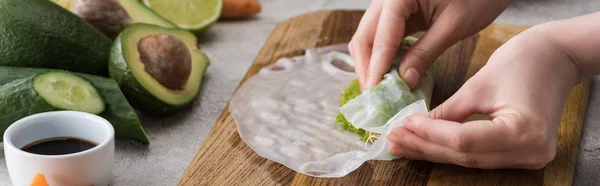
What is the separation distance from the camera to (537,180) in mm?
1925

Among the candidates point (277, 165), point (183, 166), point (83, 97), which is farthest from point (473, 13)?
point (83, 97)

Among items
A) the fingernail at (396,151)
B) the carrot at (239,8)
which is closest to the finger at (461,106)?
the fingernail at (396,151)

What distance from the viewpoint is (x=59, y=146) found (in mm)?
1938

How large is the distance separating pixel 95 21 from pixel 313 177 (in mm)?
1049

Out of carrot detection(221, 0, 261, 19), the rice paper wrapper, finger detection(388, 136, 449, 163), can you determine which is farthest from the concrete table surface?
finger detection(388, 136, 449, 163)

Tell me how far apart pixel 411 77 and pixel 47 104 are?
93 centimetres

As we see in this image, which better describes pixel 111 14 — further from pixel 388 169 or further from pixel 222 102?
pixel 388 169

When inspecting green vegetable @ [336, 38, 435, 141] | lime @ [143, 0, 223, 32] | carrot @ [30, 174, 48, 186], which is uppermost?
carrot @ [30, 174, 48, 186]

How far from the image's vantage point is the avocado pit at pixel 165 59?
2.32 meters

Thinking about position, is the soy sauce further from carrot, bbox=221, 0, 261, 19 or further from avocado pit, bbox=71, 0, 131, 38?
carrot, bbox=221, 0, 261, 19

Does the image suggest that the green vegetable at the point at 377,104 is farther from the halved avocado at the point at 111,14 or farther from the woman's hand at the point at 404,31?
the halved avocado at the point at 111,14

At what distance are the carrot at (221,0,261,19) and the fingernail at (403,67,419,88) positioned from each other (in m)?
1.13

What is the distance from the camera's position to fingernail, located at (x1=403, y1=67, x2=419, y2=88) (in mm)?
2238

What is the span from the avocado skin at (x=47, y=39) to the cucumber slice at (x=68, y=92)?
0.77 feet
